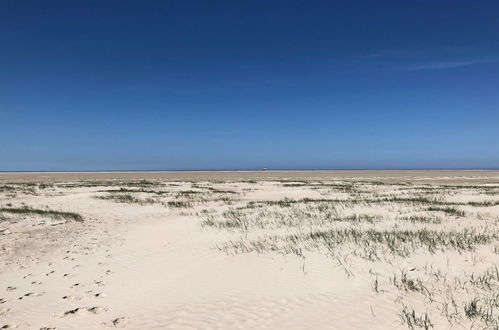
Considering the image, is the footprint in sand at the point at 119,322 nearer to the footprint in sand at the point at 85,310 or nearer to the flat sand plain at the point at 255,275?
the flat sand plain at the point at 255,275

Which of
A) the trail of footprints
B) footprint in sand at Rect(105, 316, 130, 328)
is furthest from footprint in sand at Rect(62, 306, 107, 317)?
footprint in sand at Rect(105, 316, 130, 328)

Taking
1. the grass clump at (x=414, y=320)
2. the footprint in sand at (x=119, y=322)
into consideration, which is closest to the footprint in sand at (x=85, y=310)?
the footprint in sand at (x=119, y=322)

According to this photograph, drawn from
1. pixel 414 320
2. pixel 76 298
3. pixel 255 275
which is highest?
pixel 414 320

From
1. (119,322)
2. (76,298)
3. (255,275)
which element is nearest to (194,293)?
(255,275)

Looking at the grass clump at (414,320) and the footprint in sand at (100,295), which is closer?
the grass clump at (414,320)

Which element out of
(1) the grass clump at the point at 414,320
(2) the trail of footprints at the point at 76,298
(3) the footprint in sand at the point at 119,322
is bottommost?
(2) the trail of footprints at the point at 76,298

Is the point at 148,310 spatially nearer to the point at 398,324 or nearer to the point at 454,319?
the point at 398,324

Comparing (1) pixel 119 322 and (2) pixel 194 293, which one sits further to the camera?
(2) pixel 194 293

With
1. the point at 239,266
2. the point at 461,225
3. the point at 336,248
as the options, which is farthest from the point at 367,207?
the point at 239,266

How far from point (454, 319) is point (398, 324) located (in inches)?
32.5

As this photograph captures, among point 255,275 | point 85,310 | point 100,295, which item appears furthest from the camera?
point 255,275

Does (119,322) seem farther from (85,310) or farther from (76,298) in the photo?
(76,298)

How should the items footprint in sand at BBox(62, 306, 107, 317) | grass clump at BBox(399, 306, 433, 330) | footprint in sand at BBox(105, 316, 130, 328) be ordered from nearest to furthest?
grass clump at BBox(399, 306, 433, 330) → footprint in sand at BBox(105, 316, 130, 328) → footprint in sand at BBox(62, 306, 107, 317)

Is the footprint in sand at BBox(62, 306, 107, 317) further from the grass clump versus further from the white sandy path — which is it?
the grass clump
